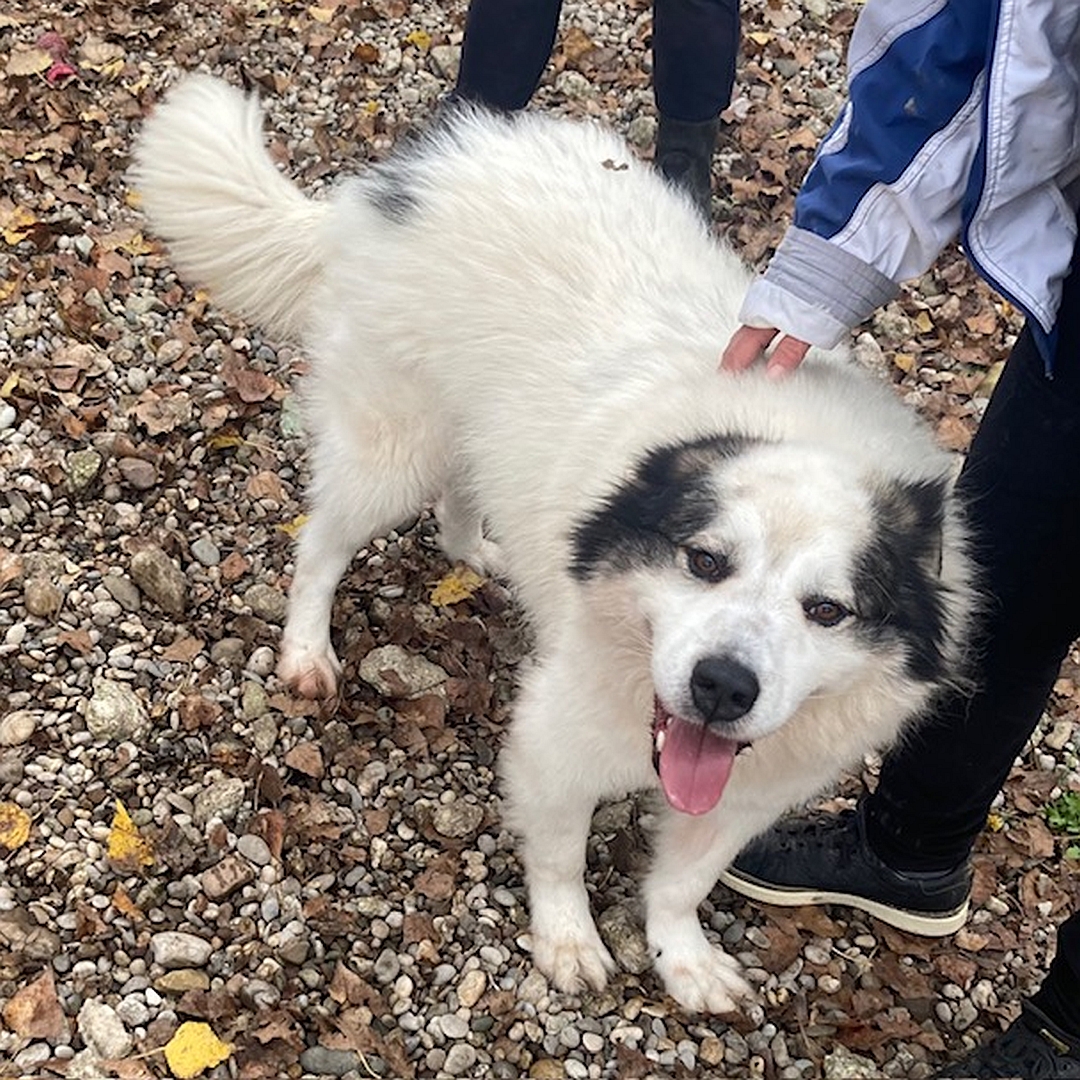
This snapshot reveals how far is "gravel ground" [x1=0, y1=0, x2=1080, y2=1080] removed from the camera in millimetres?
2871

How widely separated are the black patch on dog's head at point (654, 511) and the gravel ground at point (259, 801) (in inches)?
41.1

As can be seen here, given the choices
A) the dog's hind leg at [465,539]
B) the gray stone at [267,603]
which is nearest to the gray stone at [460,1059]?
the gray stone at [267,603]

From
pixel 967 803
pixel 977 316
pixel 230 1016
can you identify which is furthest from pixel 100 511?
pixel 977 316

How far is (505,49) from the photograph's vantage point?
4371mm

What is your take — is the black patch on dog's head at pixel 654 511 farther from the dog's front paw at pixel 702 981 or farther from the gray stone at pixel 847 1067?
the gray stone at pixel 847 1067

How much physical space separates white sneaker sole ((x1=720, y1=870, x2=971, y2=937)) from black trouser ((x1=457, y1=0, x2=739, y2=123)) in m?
2.65

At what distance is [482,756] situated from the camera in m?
3.48

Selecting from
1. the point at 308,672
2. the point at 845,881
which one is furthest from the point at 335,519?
the point at 845,881

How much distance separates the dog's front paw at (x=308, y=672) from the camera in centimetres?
348

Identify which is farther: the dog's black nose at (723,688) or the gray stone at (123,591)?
the gray stone at (123,591)

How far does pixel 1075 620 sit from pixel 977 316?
274 centimetres

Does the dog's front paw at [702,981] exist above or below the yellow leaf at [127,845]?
below

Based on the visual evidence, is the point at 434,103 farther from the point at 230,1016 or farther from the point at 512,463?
the point at 230,1016

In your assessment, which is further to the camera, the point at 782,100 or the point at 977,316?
the point at 782,100
